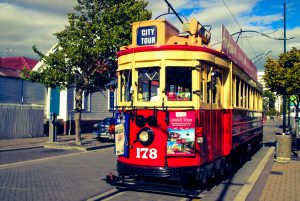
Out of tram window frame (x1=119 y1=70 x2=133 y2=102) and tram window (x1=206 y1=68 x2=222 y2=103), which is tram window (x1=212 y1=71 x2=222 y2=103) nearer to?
tram window (x1=206 y1=68 x2=222 y2=103)

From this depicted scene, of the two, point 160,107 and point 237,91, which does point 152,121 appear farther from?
point 237,91

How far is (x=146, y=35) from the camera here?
7.78 meters

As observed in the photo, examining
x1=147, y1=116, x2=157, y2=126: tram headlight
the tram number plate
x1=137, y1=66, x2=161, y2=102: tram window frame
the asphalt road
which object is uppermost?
x1=137, y1=66, x2=161, y2=102: tram window frame

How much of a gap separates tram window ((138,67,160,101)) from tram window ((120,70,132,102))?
0.28 m

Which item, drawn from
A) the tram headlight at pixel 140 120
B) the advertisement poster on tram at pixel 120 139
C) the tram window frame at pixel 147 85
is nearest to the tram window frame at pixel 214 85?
the tram window frame at pixel 147 85

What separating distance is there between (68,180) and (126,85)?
11.2 ft

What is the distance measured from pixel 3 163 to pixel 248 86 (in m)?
9.57

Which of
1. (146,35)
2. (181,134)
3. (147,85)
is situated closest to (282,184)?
(181,134)

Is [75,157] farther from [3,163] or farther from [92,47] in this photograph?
[92,47]

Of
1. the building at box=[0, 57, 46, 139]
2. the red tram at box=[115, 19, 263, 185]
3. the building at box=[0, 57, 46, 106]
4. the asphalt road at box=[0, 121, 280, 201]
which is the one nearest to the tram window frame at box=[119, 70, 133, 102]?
the red tram at box=[115, 19, 263, 185]

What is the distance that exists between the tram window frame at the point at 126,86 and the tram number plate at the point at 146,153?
1.25 metres

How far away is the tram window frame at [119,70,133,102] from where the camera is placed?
7.82 m

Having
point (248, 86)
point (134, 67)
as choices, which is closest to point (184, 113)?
point (134, 67)

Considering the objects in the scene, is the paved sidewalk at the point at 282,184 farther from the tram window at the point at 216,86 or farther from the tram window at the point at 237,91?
the tram window at the point at 216,86
